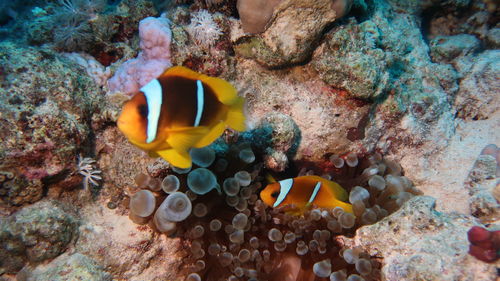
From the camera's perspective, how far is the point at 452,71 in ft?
12.5

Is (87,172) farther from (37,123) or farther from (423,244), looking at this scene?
(423,244)

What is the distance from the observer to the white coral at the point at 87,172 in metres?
2.35

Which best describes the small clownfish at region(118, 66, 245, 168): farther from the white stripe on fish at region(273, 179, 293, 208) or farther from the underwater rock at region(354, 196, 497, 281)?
the underwater rock at region(354, 196, 497, 281)

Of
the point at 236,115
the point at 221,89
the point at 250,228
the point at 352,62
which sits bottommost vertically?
the point at 250,228

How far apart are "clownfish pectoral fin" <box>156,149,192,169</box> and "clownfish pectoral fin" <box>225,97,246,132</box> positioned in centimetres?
30

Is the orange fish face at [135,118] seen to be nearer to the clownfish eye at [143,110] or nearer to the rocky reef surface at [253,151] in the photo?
the clownfish eye at [143,110]

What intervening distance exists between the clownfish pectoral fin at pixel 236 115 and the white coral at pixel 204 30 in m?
Result: 1.38

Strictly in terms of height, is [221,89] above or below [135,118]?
above

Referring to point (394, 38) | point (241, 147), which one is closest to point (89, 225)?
point (241, 147)

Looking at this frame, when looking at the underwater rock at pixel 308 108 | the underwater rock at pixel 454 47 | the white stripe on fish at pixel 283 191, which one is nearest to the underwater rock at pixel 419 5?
the underwater rock at pixel 454 47

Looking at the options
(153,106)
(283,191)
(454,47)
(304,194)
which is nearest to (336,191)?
(304,194)

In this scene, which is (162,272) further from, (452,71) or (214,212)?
(452,71)

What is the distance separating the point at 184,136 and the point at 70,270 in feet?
4.83

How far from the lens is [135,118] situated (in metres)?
1.32
